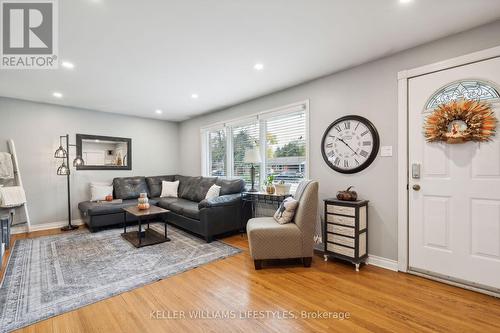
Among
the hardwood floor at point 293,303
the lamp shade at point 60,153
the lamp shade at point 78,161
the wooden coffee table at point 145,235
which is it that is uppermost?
the lamp shade at point 60,153

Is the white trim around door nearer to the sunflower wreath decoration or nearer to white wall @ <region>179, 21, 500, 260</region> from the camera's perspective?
white wall @ <region>179, 21, 500, 260</region>

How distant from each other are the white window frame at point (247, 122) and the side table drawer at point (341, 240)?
0.96 metres

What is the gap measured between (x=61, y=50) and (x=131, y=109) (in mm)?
2563

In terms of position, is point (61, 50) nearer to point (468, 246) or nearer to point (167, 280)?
point (167, 280)

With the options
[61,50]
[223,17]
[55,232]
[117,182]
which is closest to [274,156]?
[223,17]

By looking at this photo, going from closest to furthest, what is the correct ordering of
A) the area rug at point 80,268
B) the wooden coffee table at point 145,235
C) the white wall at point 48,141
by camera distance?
the area rug at point 80,268 < the wooden coffee table at point 145,235 < the white wall at point 48,141

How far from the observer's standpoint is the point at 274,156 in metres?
4.07

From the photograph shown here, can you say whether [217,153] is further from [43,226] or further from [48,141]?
[43,226]

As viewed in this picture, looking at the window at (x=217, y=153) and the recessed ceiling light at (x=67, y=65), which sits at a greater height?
the recessed ceiling light at (x=67, y=65)

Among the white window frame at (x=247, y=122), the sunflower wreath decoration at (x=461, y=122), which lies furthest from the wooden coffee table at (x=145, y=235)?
the sunflower wreath decoration at (x=461, y=122)

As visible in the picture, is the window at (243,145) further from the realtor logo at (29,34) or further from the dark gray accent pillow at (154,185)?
the realtor logo at (29,34)

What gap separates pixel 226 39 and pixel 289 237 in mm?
2254

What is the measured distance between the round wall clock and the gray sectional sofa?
5.73ft

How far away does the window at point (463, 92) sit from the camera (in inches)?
83.4
